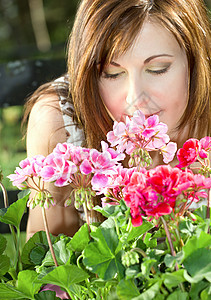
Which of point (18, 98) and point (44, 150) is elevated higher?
point (18, 98)

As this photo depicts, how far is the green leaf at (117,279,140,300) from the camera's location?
61 cm

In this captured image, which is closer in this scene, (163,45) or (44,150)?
(163,45)

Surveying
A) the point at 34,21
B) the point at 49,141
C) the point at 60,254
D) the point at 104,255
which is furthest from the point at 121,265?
the point at 34,21

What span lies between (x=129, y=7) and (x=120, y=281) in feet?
1.98

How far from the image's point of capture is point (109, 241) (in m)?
0.67

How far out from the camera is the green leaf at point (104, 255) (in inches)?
25.4

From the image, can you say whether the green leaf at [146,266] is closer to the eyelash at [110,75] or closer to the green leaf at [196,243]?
the green leaf at [196,243]

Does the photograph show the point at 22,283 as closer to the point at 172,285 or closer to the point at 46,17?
the point at 172,285

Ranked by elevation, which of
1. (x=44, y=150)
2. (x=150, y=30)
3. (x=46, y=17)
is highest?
(x=46, y=17)

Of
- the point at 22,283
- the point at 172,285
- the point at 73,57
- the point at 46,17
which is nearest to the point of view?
the point at 172,285

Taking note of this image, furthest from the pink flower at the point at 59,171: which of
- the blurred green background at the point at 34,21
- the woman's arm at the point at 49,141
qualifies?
the blurred green background at the point at 34,21

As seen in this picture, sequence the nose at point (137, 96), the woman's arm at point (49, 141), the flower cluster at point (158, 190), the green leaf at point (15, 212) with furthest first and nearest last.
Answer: the woman's arm at point (49, 141) < the nose at point (137, 96) < the green leaf at point (15, 212) < the flower cluster at point (158, 190)

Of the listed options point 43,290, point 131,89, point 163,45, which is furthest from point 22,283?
point 163,45

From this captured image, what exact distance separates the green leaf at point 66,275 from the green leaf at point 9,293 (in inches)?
2.0
